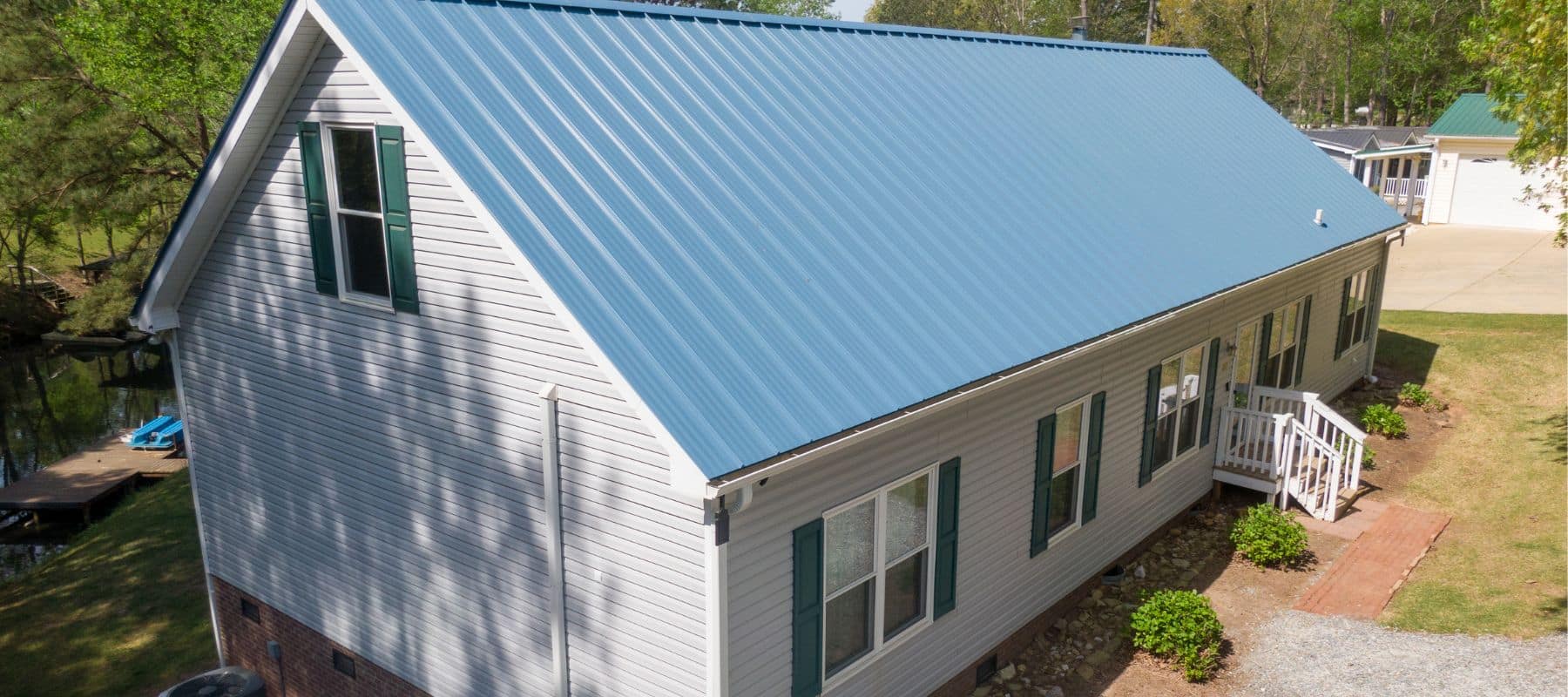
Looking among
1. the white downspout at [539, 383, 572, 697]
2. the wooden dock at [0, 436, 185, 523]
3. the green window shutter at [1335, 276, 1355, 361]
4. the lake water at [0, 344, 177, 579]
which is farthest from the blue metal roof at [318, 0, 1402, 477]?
the wooden dock at [0, 436, 185, 523]

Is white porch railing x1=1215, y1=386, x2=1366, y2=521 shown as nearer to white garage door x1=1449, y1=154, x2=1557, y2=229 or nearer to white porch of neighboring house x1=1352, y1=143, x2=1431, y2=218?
white porch of neighboring house x1=1352, y1=143, x2=1431, y2=218

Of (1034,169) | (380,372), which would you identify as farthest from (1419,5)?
(380,372)

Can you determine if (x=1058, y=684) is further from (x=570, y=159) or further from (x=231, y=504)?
(x=231, y=504)

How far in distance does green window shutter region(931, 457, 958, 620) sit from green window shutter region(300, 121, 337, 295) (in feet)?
18.7

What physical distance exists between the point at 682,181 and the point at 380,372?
10.3 ft

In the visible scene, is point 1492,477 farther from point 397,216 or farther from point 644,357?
point 397,216

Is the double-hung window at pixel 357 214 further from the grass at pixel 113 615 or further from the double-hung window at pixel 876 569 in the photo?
the grass at pixel 113 615

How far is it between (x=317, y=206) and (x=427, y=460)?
243 cm

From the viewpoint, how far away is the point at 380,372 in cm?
904

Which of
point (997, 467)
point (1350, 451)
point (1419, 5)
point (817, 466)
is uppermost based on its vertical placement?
point (1419, 5)

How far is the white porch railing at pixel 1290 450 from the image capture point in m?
15.1

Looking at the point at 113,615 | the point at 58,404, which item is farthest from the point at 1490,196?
the point at 58,404

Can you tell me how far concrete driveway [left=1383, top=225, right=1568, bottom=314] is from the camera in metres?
28.6

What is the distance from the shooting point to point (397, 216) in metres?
8.41
